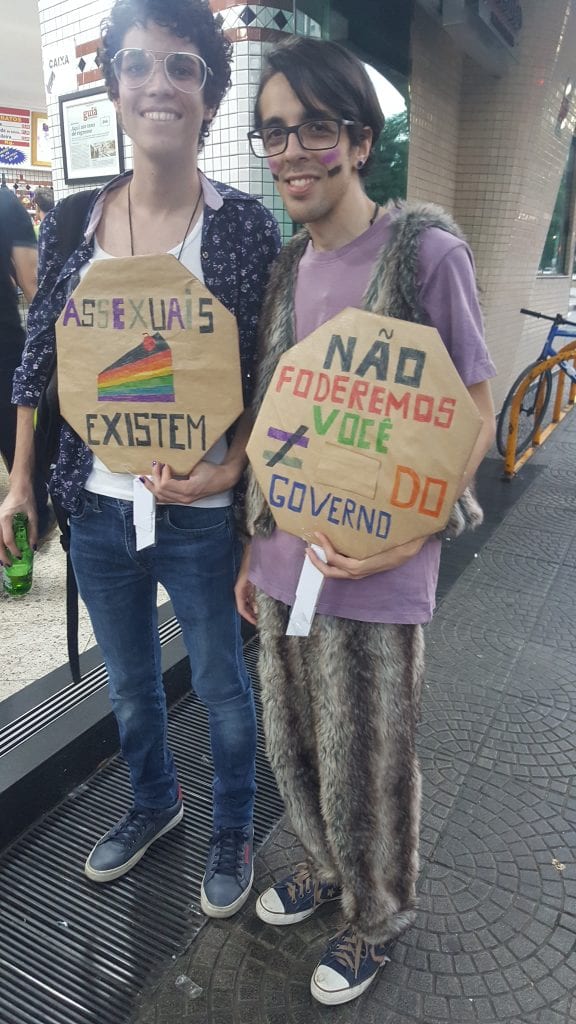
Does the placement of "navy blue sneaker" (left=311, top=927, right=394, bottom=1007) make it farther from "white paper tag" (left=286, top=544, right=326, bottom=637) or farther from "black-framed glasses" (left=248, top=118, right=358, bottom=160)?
"black-framed glasses" (left=248, top=118, right=358, bottom=160)

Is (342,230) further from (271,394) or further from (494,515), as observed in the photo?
(494,515)

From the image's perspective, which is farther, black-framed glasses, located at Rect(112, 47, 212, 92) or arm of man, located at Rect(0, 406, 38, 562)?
arm of man, located at Rect(0, 406, 38, 562)

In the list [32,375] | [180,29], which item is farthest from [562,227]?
[32,375]

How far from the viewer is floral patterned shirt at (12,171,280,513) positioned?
151 cm

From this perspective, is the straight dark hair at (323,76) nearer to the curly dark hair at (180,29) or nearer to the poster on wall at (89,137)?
the curly dark hair at (180,29)

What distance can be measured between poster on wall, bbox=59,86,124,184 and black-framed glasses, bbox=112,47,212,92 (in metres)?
2.41

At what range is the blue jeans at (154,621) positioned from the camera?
164 centimetres

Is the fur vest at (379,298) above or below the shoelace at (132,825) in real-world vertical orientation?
above

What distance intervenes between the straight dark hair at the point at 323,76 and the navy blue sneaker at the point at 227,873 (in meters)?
1.78

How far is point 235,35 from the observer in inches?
117

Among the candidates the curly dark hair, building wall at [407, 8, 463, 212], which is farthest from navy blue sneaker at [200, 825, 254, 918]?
building wall at [407, 8, 463, 212]

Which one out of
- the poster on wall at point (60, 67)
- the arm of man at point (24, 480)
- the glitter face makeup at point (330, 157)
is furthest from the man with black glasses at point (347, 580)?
the poster on wall at point (60, 67)

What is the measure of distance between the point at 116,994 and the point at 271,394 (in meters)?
1.52

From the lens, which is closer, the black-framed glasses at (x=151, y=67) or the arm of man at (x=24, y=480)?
the black-framed glasses at (x=151, y=67)
